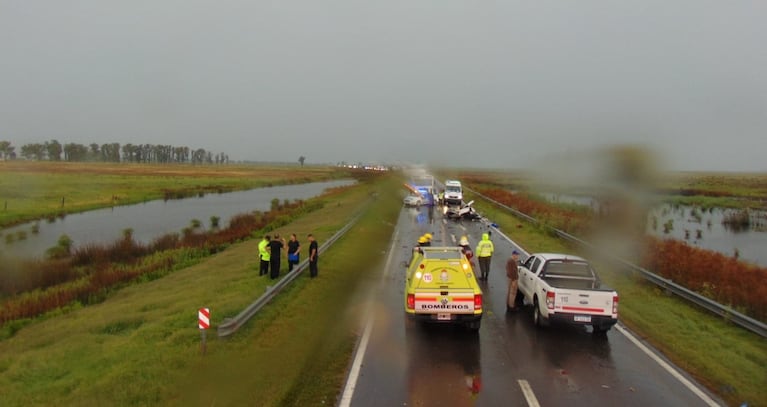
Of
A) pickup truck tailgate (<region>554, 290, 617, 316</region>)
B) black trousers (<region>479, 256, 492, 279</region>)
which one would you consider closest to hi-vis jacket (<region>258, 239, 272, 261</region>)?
black trousers (<region>479, 256, 492, 279</region>)

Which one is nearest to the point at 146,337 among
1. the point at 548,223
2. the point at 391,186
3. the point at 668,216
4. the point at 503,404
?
the point at 503,404

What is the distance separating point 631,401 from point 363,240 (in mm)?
20149

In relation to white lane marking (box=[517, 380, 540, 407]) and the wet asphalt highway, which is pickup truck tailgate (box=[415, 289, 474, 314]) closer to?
the wet asphalt highway

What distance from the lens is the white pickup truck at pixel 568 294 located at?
11562 millimetres

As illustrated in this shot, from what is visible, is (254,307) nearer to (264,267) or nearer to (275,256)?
(275,256)

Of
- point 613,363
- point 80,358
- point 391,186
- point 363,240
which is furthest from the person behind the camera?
point 391,186

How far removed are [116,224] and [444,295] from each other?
136 ft

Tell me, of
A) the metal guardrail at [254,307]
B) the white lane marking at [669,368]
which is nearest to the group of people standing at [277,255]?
the metal guardrail at [254,307]

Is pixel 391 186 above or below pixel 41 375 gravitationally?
above

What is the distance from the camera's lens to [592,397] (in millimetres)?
8625

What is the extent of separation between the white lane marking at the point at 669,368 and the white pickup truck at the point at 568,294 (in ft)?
2.29

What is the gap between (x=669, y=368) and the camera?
10.1 metres

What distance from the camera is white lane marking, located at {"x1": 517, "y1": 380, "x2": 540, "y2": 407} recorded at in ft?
27.1

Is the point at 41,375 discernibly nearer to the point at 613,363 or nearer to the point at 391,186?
the point at 613,363
